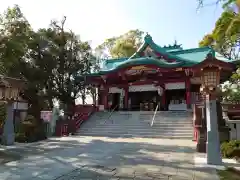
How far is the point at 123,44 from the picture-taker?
34.5 metres

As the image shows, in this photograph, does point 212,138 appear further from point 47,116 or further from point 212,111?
point 47,116

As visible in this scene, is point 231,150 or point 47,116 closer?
point 231,150

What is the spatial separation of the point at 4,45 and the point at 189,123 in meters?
11.6

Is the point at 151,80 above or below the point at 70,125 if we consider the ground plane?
above

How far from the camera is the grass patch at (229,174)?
5836mm

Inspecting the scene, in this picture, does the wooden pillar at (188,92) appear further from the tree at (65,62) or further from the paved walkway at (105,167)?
the paved walkway at (105,167)

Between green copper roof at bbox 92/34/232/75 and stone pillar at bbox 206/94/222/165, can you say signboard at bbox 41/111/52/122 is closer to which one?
green copper roof at bbox 92/34/232/75

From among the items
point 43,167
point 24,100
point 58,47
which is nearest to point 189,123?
point 43,167

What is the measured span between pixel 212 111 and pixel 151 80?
14915 mm

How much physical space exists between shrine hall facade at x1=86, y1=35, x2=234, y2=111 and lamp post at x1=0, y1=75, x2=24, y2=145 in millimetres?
12326

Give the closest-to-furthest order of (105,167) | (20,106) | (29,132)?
(105,167) → (29,132) → (20,106)

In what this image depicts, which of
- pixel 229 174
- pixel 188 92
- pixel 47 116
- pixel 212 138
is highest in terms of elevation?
pixel 188 92

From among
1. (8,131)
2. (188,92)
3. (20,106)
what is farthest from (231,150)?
(20,106)

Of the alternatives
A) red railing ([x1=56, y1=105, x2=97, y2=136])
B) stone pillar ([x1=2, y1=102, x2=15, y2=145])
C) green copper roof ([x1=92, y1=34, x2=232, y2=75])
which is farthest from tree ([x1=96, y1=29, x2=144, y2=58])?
stone pillar ([x1=2, y1=102, x2=15, y2=145])
